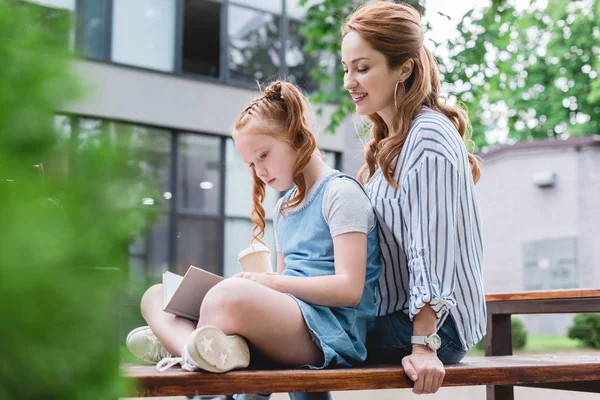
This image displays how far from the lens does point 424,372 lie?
165 cm

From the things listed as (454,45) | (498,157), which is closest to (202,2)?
(454,45)

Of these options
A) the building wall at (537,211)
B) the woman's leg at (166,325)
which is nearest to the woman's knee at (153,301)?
the woman's leg at (166,325)

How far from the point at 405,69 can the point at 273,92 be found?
0.35 metres

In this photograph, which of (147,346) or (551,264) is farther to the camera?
(551,264)

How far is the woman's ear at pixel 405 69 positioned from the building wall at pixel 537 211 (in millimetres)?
14952

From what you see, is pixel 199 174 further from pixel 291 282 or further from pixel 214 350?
pixel 214 350

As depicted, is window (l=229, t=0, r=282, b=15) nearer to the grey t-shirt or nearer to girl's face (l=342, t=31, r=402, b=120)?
girl's face (l=342, t=31, r=402, b=120)

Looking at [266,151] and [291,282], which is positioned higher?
[266,151]

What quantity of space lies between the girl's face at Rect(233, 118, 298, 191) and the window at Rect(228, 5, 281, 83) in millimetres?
9917

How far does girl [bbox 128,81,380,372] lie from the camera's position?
1.57m

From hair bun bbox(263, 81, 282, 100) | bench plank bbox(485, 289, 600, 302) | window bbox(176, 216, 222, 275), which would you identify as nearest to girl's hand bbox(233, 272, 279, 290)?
hair bun bbox(263, 81, 282, 100)

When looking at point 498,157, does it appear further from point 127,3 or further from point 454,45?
point 454,45

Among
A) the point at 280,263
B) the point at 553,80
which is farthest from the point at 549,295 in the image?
the point at 553,80

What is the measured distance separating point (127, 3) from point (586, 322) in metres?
9.42
